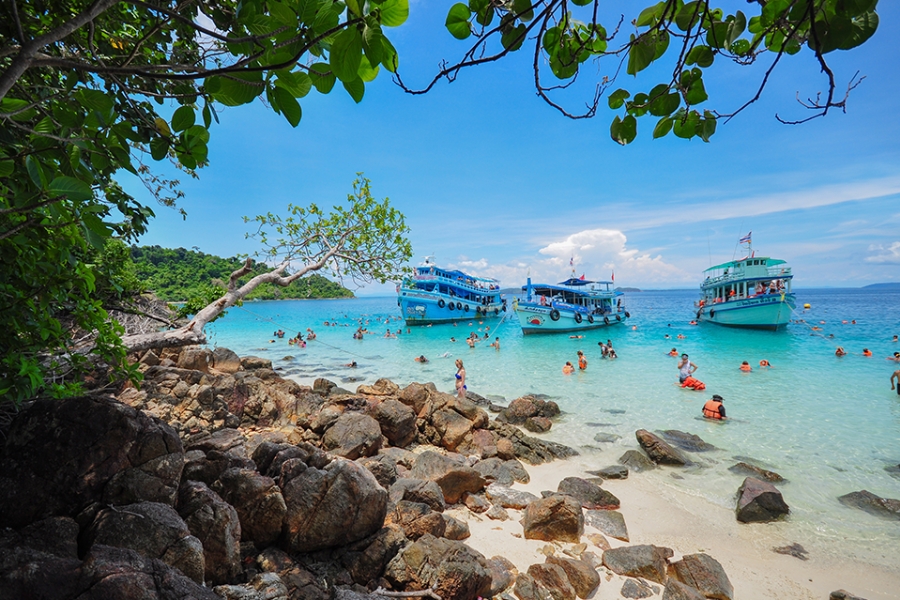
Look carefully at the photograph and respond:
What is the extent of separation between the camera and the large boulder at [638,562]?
4.73m

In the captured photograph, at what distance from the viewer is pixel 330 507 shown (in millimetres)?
3762

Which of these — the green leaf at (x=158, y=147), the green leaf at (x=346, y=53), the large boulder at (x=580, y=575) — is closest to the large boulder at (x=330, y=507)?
the large boulder at (x=580, y=575)

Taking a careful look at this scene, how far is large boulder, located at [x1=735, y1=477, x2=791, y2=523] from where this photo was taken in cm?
634

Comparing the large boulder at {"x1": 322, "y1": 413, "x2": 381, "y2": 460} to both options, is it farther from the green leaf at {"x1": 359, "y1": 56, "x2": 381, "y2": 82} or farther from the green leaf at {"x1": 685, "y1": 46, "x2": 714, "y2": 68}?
the green leaf at {"x1": 685, "y1": 46, "x2": 714, "y2": 68}

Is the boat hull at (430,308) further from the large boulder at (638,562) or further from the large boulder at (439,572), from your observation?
the large boulder at (439,572)

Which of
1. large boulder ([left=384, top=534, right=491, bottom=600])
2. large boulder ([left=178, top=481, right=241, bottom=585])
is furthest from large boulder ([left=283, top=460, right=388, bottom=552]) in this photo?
large boulder ([left=178, top=481, right=241, bottom=585])

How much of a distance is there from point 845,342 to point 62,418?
40842 millimetres

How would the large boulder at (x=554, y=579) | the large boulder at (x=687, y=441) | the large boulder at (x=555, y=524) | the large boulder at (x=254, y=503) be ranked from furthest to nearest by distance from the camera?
the large boulder at (x=687, y=441) < the large boulder at (x=555, y=524) < the large boulder at (x=554, y=579) < the large boulder at (x=254, y=503)

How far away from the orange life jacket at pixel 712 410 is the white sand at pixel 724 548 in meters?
5.20

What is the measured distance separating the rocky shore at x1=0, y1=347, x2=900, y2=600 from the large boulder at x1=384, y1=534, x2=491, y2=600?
0.5 inches

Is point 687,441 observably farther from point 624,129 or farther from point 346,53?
point 346,53

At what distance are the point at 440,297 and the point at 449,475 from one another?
34.7m

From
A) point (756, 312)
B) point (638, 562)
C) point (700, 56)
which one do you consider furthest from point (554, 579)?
point (756, 312)

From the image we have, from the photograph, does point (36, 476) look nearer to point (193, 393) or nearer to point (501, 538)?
point (501, 538)
